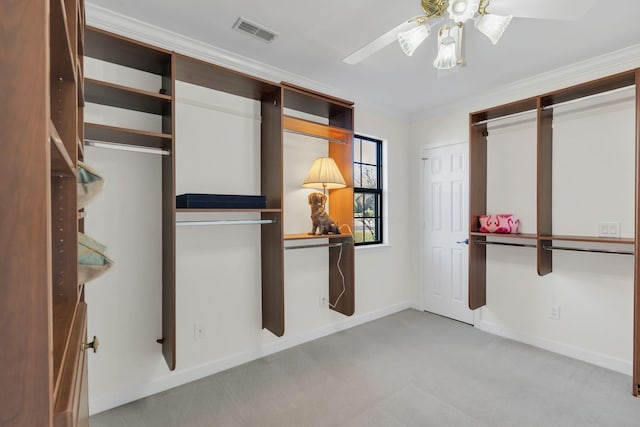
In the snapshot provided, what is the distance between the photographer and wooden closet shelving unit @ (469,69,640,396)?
227 cm

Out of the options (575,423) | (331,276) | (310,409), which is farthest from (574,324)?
(310,409)

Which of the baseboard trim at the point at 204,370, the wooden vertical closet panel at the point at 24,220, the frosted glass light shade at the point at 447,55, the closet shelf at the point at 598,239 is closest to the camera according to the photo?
the wooden vertical closet panel at the point at 24,220

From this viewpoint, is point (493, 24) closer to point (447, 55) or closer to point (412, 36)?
point (447, 55)

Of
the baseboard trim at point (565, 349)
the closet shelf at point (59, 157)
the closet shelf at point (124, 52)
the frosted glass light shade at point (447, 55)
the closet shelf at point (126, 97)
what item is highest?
the closet shelf at point (124, 52)

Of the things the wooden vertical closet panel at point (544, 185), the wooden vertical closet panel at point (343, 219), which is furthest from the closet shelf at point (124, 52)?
the wooden vertical closet panel at point (544, 185)

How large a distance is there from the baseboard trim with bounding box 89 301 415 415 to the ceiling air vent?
2608 millimetres

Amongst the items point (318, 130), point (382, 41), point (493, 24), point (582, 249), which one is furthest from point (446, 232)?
point (382, 41)

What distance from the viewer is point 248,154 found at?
9.16 ft

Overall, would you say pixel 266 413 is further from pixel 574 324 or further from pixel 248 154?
pixel 574 324

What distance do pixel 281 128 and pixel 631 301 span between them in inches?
128

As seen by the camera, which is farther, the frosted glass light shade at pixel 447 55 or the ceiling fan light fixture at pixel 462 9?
the frosted glass light shade at pixel 447 55

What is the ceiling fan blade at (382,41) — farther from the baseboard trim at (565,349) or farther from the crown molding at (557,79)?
the baseboard trim at (565,349)

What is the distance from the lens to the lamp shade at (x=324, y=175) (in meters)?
2.90

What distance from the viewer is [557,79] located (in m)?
2.98
